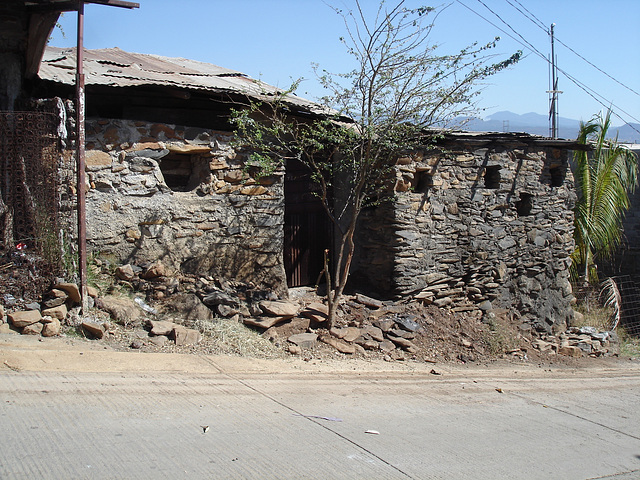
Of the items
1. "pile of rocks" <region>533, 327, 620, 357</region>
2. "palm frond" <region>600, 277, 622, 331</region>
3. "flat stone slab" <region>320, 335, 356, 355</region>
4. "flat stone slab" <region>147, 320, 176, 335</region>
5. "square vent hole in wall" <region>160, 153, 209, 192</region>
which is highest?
"square vent hole in wall" <region>160, 153, 209, 192</region>

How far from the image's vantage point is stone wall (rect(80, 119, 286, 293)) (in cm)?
635

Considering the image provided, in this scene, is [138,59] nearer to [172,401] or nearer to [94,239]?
[94,239]

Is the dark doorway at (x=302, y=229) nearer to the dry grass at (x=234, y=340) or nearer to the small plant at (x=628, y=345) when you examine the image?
the dry grass at (x=234, y=340)

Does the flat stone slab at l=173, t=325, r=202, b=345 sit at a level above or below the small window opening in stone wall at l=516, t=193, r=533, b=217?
below

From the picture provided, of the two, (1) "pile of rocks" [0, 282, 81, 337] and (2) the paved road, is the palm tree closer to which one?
(2) the paved road

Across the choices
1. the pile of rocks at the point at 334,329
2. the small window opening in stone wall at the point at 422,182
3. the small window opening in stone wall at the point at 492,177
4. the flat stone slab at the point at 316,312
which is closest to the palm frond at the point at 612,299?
the small window opening in stone wall at the point at 492,177

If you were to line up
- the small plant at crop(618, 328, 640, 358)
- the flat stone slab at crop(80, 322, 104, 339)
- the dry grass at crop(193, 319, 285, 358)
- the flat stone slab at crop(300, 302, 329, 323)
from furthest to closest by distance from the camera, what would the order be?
1. the small plant at crop(618, 328, 640, 358)
2. the flat stone slab at crop(300, 302, 329, 323)
3. the dry grass at crop(193, 319, 285, 358)
4. the flat stone slab at crop(80, 322, 104, 339)

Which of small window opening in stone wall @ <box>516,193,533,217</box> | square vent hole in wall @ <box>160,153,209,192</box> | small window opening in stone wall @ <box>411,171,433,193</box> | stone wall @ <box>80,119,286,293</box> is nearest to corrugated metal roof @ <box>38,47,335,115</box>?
stone wall @ <box>80,119,286,293</box>

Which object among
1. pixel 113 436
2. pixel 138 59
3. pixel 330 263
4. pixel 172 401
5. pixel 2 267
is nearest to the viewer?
pixel 113 436

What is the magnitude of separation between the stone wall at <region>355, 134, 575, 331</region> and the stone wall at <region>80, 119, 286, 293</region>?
1.73 m

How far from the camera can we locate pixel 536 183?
31.8 ft

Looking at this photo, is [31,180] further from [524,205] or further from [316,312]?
[524,205]

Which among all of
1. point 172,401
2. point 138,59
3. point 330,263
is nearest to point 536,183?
point 330,263

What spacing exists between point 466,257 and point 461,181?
118 centimetres
